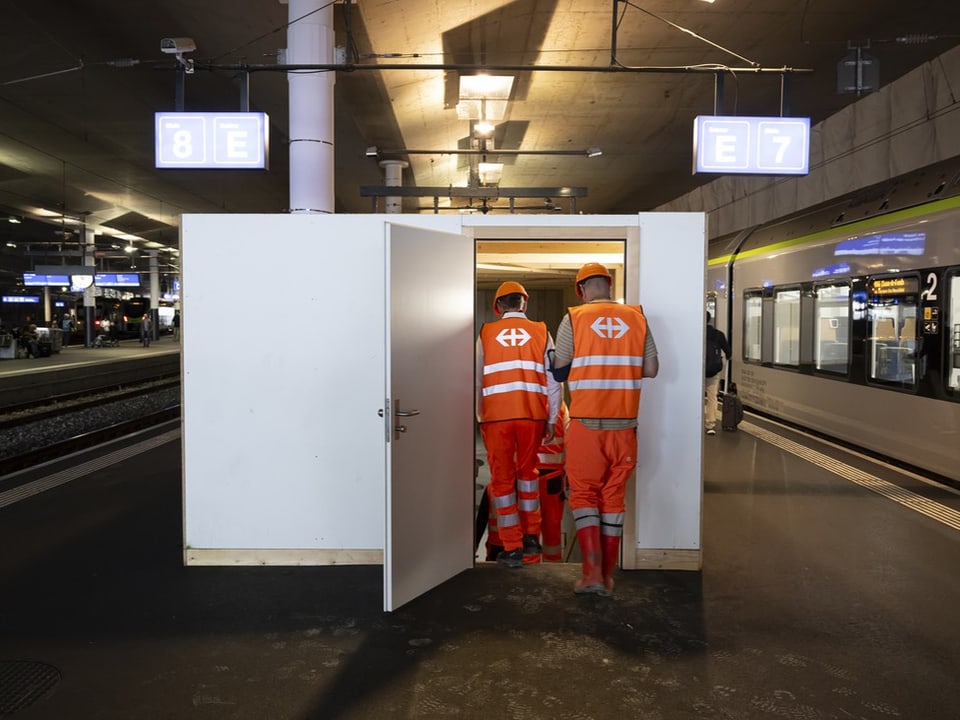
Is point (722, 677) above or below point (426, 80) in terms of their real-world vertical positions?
below

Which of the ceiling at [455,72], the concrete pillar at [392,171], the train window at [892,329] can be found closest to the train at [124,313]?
the ceiling at [455,72]

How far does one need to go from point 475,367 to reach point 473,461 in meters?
0.64

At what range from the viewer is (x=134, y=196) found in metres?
21.1

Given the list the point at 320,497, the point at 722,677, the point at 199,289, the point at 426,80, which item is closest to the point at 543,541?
the point at 320,497

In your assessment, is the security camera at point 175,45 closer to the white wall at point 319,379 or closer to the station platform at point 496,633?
the white wall at point 319,379

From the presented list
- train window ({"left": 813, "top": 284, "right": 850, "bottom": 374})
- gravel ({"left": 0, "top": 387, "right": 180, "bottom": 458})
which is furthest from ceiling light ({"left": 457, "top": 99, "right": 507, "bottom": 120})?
gravel ({"left": 0, "top": 387, "right": 180, "bottom": 458})

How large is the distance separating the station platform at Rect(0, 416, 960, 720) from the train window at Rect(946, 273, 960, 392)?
138cm

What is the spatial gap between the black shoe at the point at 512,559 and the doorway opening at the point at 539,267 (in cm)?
40

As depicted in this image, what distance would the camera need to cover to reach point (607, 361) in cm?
416

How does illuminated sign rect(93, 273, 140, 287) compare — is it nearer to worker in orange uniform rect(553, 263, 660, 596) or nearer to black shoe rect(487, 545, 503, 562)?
black shoe rect(487, 545, 503, 562)

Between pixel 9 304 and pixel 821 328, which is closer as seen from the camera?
pixel 821 328

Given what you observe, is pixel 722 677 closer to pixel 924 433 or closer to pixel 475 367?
pixel 475 367

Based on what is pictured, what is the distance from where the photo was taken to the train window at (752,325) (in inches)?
444

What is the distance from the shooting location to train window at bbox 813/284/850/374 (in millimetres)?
8422
